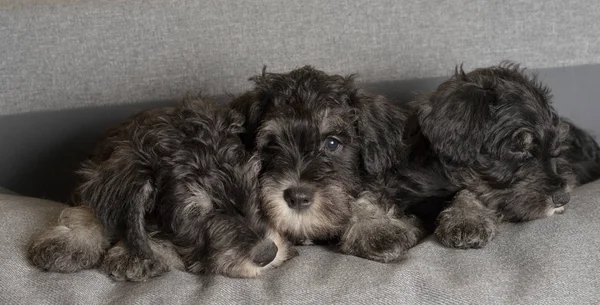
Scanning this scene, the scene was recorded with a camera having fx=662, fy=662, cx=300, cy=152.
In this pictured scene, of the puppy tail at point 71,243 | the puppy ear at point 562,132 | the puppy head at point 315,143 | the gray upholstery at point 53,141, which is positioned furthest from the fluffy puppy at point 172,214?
the puppy ear at point 562,132

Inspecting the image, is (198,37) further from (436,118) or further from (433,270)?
(433,270)

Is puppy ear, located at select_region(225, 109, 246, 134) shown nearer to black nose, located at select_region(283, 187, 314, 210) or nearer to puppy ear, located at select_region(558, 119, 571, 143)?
black nose, located at select_region(283, 187, 314, 210)

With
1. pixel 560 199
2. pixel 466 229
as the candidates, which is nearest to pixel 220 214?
pixel 466 229

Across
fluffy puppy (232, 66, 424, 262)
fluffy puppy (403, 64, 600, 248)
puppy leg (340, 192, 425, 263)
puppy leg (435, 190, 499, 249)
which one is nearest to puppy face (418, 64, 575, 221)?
fluffy puppy (403, 64, 600, 248)

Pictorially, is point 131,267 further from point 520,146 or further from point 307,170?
point 520,146

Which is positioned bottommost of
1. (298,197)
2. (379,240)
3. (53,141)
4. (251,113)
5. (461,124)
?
(379,240)

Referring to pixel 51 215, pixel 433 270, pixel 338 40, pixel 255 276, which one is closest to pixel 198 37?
pixel 338 40

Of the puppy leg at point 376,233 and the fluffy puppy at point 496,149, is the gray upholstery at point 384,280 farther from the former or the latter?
the fluffy puppy at point 496,149
